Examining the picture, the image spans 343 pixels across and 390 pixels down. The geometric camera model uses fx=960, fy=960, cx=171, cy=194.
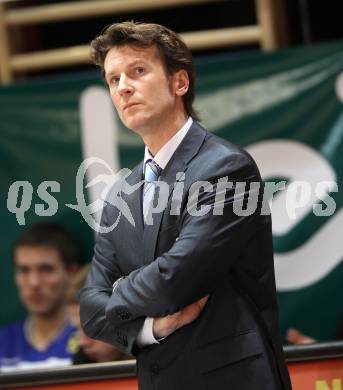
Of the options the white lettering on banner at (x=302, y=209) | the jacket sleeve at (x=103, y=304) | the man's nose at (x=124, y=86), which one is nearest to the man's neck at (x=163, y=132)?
the man's nose at (x=124, y=86)

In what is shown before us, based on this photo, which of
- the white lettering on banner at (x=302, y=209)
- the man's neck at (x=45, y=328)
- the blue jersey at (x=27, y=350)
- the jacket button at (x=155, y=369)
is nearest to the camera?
the jacket button at (x=155, y=369)

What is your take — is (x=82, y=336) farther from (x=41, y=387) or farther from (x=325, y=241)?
(x=325, y=241)

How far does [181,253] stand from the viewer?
253 cm

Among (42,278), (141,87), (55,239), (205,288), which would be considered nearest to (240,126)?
(55,239)

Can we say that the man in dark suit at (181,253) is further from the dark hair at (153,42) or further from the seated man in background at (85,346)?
the seated man in background at (85,346)

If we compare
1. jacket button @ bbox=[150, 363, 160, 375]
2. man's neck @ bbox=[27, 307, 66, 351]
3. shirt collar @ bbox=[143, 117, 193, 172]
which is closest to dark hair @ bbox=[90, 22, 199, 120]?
shirt collar @ bbox=[143, 117, 193, 172]

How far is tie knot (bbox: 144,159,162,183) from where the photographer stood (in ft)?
9.15

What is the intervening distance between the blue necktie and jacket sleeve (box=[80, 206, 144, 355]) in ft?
0.57

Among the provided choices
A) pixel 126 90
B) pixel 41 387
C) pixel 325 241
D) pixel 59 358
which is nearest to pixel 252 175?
pixel 126 90

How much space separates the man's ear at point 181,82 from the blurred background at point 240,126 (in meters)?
1.63

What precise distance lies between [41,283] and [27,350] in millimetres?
326

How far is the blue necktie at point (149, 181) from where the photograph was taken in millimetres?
2770

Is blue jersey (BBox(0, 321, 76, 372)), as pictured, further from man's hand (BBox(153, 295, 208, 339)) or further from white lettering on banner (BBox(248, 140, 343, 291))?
man's hand (BBox(153, 295, 208, 339))

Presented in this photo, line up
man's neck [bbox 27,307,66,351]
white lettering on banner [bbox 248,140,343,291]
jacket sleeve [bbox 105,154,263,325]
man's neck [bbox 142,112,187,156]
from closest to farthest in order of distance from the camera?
jacket sleeve [bbox 105,154,263,325] < man's neck [bbox 142,112,187,156] < white lettering on banner [bbox 248,140,343,291] < man's neck [bbox 27,307,66,351]
